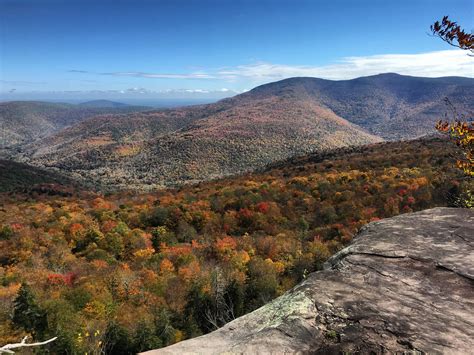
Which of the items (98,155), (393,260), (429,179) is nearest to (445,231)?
(393,260)

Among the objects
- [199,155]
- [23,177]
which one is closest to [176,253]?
[23,177]

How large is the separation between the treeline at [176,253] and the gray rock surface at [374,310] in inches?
251

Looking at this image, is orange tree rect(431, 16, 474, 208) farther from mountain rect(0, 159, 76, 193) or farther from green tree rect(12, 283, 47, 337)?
mountain rect(0, 159, 76, 193)

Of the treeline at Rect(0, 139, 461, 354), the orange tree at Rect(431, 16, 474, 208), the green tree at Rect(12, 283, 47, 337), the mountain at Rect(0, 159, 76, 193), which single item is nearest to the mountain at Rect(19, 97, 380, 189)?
the mountain at Rect(0, 159, 76, 193)

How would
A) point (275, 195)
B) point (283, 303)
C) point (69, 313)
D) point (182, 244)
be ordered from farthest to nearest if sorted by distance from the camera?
point (275, 195)
point (182, 244)
point (69, 313)
point (283, 303)

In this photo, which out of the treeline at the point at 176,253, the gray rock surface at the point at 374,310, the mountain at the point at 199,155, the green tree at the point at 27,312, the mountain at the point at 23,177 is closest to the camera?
the gray rock surface at the point at 374,310

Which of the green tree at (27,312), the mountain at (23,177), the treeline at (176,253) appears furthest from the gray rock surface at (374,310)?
the mountain at (23,177)

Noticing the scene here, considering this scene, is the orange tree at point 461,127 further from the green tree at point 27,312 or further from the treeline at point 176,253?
the green tree at point 27,312

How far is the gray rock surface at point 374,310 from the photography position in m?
4.10

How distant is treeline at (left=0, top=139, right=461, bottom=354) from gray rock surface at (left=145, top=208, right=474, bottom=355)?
20.9 feet

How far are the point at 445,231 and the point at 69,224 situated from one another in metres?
40.3

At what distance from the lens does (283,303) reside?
5117 mm

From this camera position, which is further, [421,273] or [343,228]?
[343,228]

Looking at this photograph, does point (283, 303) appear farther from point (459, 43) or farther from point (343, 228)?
point (343, 228)
